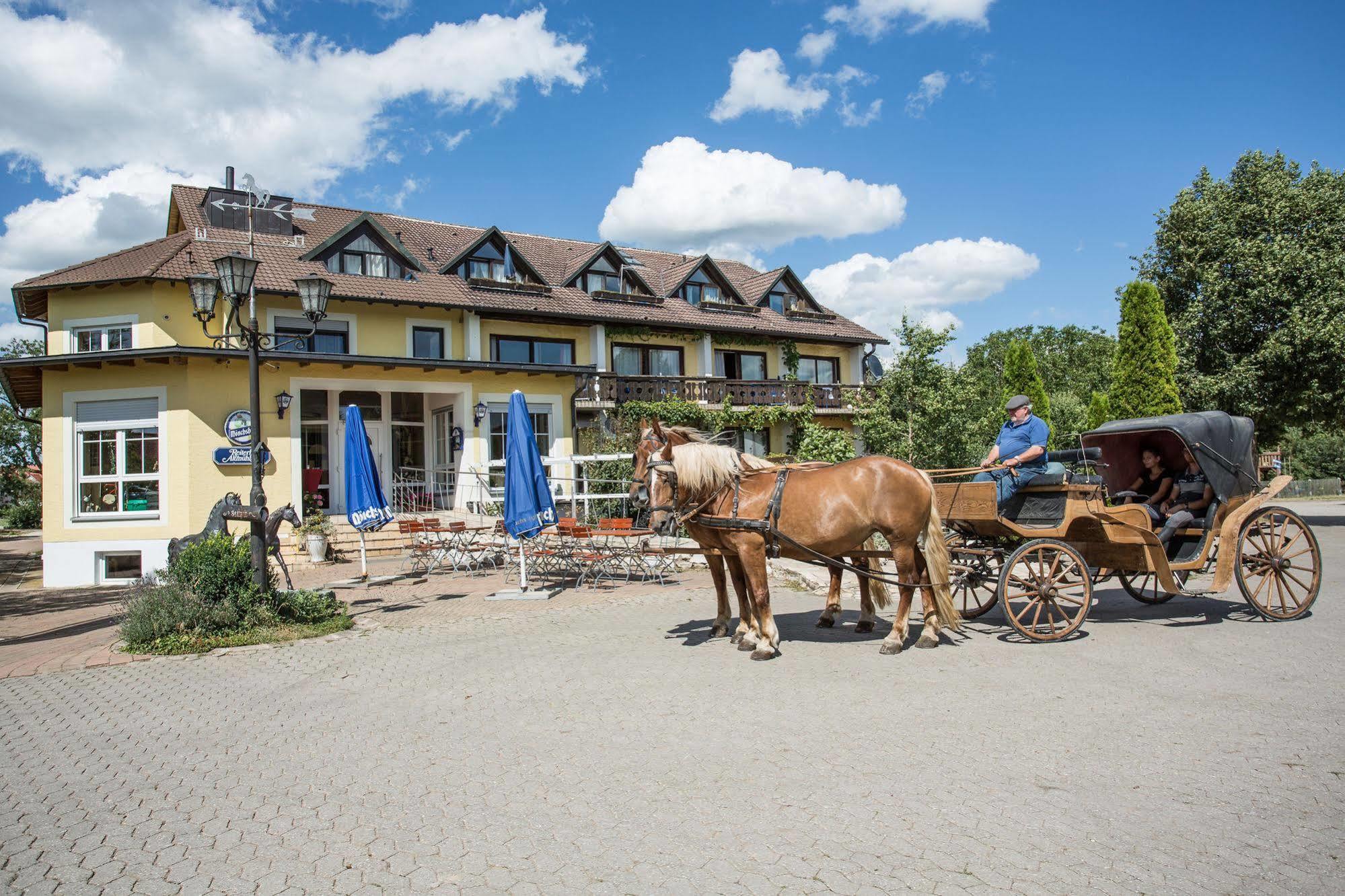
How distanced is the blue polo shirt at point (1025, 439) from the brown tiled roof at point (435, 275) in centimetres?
1741

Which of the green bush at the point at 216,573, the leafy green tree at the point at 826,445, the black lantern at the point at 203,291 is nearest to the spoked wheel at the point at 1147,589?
the leafy green tree at the point at 826,445

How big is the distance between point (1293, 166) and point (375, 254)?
27387mm

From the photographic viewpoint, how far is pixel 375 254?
22453 millimetres

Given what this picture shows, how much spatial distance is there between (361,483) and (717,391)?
15626mm

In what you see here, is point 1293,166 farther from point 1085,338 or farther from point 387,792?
point 1085,338

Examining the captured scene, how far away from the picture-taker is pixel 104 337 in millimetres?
18984

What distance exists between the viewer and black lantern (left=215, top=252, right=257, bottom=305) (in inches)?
369

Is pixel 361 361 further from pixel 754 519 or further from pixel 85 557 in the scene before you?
pixel 754 519

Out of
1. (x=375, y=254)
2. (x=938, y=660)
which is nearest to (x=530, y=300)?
(x=375, y=254)

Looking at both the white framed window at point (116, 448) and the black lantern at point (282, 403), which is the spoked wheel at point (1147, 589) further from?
the white framed window at point (116, 448)

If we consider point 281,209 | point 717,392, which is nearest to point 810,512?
point 717,392

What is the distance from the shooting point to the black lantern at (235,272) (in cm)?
937

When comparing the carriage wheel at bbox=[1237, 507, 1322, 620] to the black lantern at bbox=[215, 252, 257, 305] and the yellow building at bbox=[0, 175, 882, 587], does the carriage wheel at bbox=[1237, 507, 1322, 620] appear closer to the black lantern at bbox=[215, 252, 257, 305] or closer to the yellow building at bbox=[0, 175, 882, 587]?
the black lantern at bbox=[215, 252, 257, 305]

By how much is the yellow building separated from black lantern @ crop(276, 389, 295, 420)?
7 centimetres
